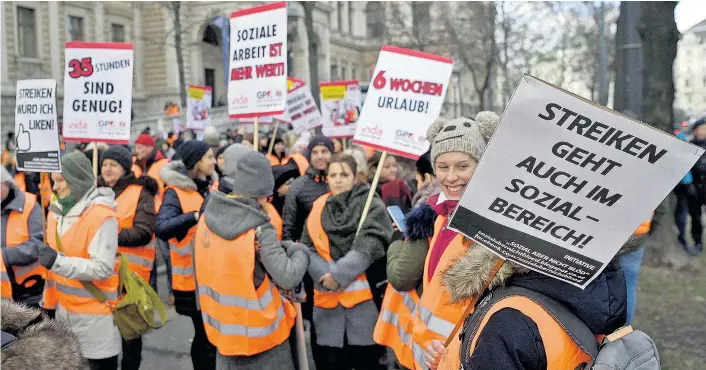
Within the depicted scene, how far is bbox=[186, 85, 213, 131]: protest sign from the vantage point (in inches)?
525

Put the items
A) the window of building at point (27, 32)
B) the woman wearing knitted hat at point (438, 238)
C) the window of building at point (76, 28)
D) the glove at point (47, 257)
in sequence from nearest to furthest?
the woman wearing knitted hat at point (438, 238), the glove at point (47, 257), the window of building at point (27, 32), the window of building at point (76, 28)

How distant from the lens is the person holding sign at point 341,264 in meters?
4.41

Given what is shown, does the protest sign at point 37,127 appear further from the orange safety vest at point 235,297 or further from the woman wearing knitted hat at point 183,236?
the orange safety vest at point 235,297

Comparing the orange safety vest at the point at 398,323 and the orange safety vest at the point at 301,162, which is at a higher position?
the orange safety vest at the point at 301,162

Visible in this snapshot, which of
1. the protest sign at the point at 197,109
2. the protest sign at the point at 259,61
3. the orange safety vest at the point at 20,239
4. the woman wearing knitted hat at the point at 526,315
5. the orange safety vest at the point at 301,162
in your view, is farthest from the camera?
the protest sign at the point at 197,109

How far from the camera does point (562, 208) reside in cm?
194

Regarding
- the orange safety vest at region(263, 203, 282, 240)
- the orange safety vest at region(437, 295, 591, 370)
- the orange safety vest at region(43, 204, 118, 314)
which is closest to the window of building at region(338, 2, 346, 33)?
the orange safety vest at region(263, 203, 282, 240)

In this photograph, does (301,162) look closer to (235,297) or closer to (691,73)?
(235,297)

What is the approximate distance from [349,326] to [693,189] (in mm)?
7138

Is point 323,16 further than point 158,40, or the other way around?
point 323,16

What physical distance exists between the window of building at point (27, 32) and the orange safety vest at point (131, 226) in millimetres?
28635

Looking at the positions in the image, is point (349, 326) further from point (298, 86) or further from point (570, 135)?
point (298, 86)

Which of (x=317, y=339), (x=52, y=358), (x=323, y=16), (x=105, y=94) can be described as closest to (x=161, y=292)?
(x=105, y=94)

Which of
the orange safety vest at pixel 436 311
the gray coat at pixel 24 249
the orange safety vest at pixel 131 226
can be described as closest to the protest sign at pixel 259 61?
the orange safety vest at pixel 131 226
